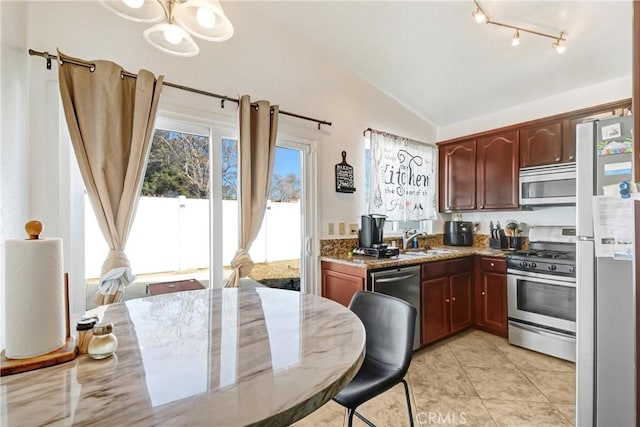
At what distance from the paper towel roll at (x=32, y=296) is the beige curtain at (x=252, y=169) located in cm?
145

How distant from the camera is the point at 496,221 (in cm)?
351

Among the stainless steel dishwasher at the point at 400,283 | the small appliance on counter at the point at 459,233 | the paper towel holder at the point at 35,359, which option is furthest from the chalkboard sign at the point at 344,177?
the paper towel holder at the point at 35,359

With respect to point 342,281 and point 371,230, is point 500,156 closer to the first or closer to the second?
point 371,230

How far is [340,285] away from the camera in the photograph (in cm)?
254

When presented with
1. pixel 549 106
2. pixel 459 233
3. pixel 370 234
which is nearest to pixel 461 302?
pixel 459 233

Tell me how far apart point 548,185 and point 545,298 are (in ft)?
3.60

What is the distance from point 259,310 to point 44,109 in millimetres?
1689

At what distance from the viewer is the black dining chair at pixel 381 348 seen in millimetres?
1211

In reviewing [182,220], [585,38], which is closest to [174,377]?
[182,220]

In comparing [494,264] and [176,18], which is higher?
[176,18]

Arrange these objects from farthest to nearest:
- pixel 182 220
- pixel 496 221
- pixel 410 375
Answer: pixel 496 221
pixel 410 375
pixel 182 220

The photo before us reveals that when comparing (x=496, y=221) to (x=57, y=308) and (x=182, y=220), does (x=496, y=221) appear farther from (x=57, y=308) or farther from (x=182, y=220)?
(x=57, y=308)

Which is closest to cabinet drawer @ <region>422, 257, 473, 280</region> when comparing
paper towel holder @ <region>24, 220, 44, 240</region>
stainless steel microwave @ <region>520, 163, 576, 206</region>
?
stainless steel microwave @ <region>520, 163, 576, 206</region>

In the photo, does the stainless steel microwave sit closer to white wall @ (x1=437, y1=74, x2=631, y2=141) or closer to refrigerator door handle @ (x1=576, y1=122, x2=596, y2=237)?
white wall @ (x1=437, y1=74, x2=631, y2=141)
